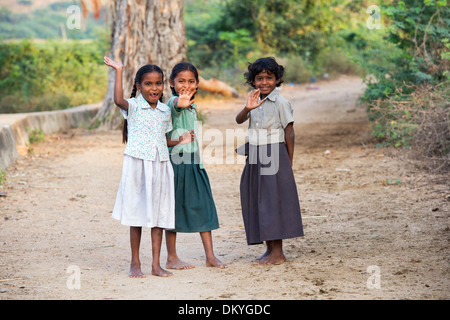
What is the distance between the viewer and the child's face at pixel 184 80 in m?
4.05

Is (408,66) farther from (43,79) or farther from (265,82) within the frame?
(43,79)

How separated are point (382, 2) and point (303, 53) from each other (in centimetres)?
1272

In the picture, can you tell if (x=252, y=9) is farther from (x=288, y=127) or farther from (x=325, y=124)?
(x=288, y=127)

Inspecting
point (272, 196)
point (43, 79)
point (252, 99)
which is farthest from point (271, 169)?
point (43, 79)

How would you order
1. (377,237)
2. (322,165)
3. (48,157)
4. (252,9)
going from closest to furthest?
(377,237) < (322,165) < (48,157) < (252,9)

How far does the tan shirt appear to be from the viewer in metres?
4.11

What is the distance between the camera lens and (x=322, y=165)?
7645mm

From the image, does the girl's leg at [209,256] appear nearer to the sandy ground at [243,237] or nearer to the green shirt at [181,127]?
the sandy ground at [243,237]

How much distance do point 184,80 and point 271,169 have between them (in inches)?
33.1

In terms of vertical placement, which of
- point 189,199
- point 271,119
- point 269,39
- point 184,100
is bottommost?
point 189,199

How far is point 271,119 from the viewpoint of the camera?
162 inches

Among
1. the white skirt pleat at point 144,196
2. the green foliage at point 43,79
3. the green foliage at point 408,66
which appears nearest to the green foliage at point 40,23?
the green foliage at point 43,79
